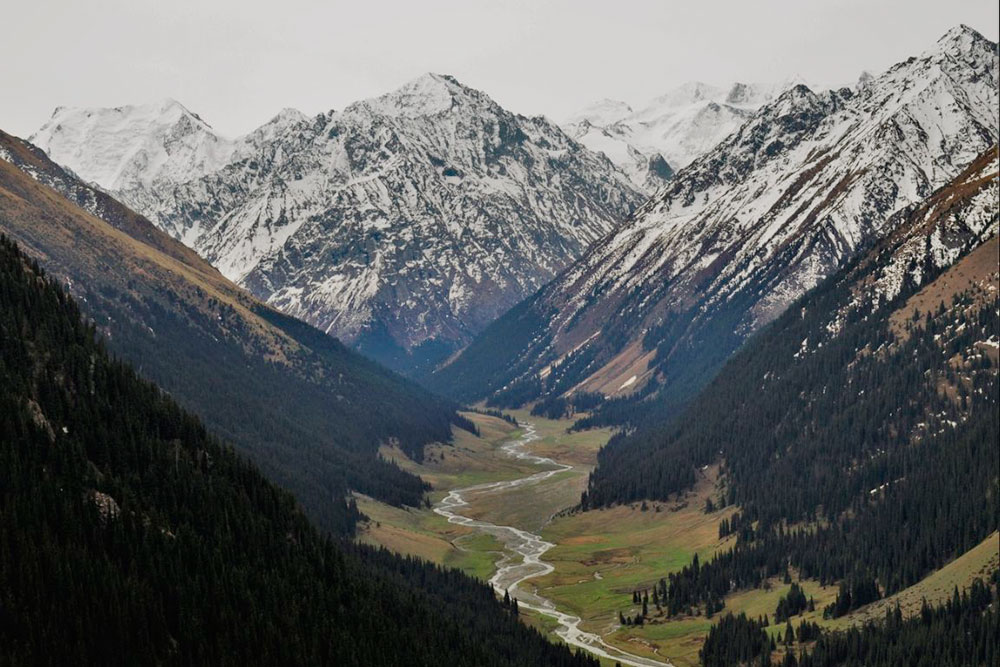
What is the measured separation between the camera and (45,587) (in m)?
127

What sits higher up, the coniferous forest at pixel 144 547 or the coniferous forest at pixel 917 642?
the coniferous forest at pixel 917 642

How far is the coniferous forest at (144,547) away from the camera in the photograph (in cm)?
12731

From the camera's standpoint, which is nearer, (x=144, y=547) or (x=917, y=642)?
(x=144, y=547)

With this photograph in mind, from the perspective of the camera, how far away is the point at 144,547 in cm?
14088

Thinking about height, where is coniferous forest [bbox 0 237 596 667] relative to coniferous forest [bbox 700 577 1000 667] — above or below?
below

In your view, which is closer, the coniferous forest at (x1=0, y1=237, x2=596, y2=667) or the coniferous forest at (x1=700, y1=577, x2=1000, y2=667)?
the coniferous forest at (x1=0, y1=237, x2=596, y2=667)

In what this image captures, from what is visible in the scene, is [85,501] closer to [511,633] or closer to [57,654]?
[57,654]

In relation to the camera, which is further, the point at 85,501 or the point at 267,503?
the point at 267,503

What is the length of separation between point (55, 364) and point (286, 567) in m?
39.5

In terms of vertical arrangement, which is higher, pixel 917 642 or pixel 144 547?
pixel 917 642

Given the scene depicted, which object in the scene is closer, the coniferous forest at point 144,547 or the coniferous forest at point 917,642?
the coniferous forest at point 144,547

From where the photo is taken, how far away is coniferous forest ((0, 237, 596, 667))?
12731cm

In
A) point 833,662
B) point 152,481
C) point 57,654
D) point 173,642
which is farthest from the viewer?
point 833,662

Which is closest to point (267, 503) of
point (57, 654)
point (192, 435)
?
point (192, 435)
